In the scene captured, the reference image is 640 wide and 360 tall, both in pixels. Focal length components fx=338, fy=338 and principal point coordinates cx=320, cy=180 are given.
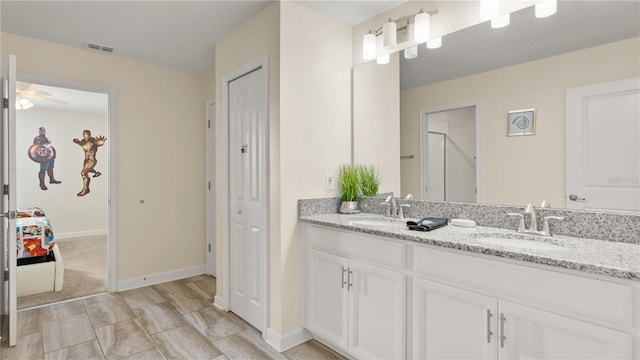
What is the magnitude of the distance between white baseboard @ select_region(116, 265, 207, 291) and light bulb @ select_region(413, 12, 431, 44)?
11.1ft

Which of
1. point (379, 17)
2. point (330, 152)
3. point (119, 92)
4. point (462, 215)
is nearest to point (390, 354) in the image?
point (462, 215)

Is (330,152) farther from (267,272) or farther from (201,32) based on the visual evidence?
(201,32)

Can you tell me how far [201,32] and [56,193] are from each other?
5.11 meters

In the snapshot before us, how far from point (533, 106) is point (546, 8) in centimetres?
50

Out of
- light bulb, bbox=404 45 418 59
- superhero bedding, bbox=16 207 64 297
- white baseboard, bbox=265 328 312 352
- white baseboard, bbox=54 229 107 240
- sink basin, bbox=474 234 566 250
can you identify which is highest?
light bulb, bbox=404 45 418 59

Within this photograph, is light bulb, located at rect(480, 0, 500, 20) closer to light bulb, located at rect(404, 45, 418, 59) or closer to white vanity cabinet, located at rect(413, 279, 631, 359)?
light bulb, located at rect(404, 45, 418, 59)

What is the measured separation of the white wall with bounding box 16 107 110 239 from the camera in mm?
5742

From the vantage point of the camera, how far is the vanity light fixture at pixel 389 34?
2340mm

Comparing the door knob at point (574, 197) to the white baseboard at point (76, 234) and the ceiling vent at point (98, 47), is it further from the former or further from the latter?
the white baseboard at point (76, 234)

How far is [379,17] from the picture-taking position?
2520mm

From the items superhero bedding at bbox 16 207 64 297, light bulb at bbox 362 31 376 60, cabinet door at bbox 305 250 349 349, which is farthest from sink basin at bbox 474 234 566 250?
superhero bedding at bbox 16 207 64 297

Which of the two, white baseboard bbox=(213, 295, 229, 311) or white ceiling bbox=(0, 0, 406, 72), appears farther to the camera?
white baseboard bbox=(213, 295, 229, 311)

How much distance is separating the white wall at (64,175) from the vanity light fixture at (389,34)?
5458mm

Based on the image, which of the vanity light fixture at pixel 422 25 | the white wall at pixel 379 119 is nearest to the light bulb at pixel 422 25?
the vanity light fixture at pixel 422 25
